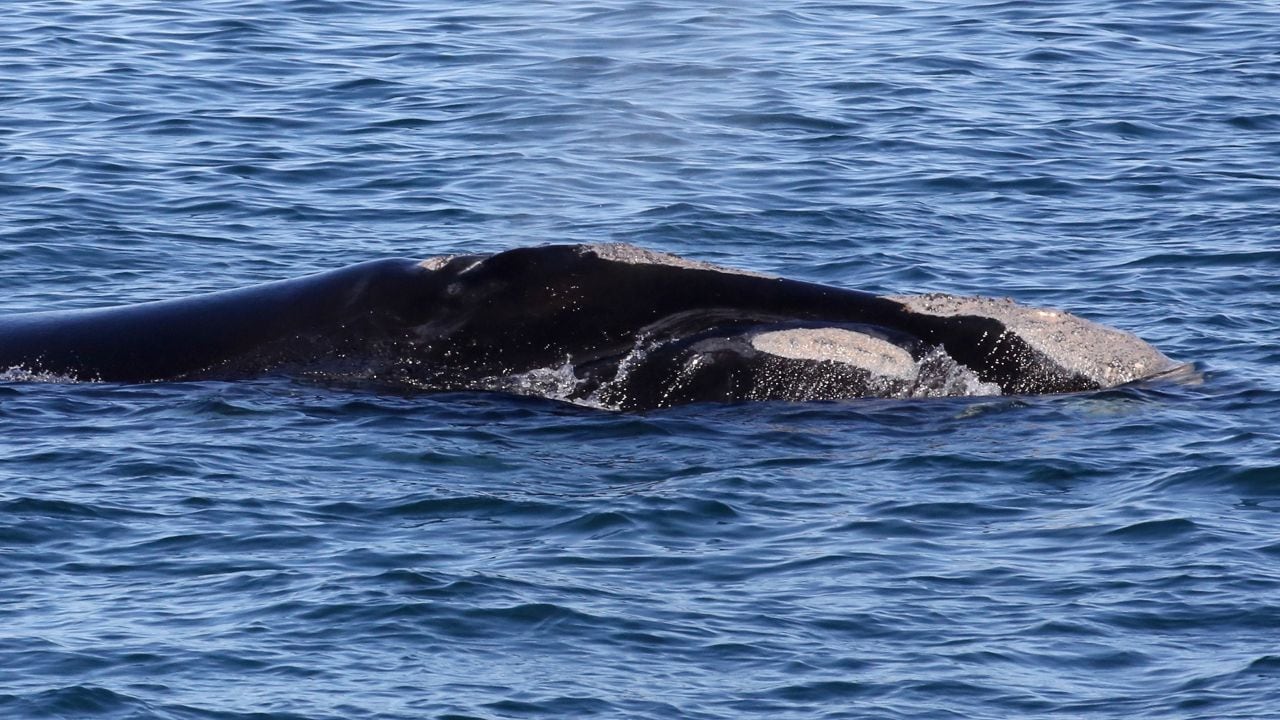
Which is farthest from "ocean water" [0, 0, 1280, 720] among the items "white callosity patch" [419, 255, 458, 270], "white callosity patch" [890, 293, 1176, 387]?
"white callosity patch" [419, 255, 458, 270]

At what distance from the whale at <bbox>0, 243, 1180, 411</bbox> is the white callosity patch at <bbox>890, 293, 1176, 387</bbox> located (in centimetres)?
1

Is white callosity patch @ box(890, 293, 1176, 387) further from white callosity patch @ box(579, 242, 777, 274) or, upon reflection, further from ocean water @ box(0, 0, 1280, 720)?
white callosity patch @ box(579, 242, 777, 274)

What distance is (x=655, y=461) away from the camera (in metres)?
14.1

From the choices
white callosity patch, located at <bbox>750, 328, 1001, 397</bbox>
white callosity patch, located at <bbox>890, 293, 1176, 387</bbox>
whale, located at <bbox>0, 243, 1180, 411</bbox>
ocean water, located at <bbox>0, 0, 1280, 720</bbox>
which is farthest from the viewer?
white callosity patch, located at <bbox>890, 293, 1176, 387</bbox>

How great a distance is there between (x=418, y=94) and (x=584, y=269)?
14.4 meters

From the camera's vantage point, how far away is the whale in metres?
15.2

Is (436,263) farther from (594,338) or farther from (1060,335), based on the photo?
(1060,335)

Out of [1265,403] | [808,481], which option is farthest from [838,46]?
[808,481]

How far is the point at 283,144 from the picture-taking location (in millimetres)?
26250

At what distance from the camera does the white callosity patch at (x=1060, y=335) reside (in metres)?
15.8

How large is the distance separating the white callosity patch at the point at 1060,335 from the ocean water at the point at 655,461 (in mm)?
377

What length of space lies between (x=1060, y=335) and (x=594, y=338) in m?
3.52

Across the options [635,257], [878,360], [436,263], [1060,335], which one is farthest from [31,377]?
[1060,335]

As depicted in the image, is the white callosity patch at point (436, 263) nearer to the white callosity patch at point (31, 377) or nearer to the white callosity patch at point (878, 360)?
the white callosity patch at point (878, 360)
